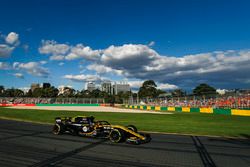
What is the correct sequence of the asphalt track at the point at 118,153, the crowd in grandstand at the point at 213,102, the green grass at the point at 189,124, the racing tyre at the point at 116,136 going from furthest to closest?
the crowd in grandstand at the point at 213,102, the green grass at the point at 189,124, the racing tyre at the point at 116,136, the asphalt track at the point at 118,153

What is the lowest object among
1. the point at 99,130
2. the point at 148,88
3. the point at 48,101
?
the point at 99,130

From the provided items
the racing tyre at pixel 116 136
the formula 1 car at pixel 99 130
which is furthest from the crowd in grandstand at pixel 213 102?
the racing tyre at pixel 116 136

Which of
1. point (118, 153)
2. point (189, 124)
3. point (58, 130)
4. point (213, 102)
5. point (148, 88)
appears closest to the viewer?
point (118, 153)

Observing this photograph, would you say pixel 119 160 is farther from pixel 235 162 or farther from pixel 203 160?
pixel 235 162

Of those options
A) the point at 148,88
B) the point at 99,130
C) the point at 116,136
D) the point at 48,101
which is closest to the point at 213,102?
the point at 99,130

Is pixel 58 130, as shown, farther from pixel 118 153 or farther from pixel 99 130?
pixel 118 153

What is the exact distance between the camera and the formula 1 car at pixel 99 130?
9836mm

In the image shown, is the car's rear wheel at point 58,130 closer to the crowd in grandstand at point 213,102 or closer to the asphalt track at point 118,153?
the asphalt track at point 118,153

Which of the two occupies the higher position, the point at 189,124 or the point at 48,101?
the point at 48,101

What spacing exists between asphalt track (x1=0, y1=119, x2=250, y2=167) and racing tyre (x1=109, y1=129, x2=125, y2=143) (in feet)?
0.85

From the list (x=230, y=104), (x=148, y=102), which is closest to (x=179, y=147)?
(x=230, y=104)

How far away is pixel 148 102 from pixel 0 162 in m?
55.7

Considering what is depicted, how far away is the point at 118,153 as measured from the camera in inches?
314

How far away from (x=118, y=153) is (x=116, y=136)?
1.95 meters
